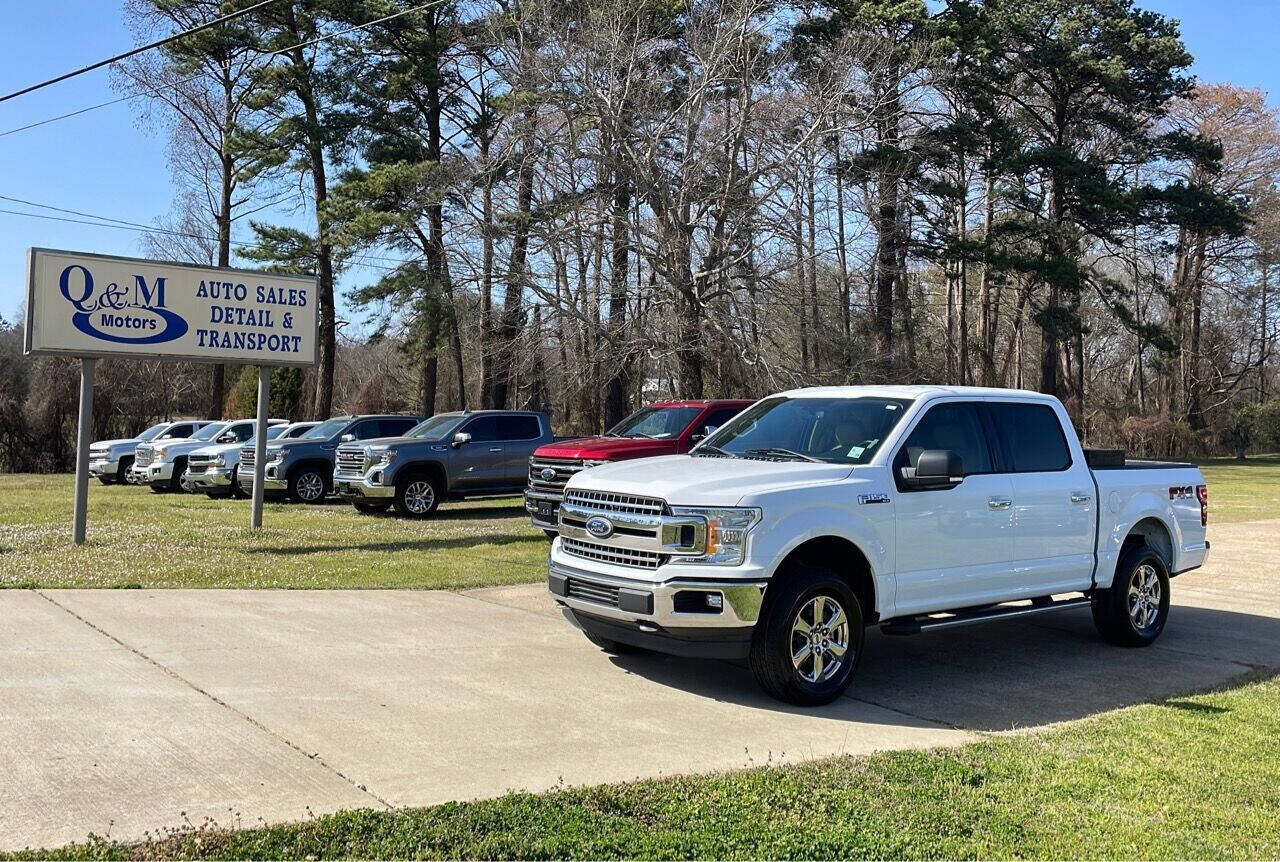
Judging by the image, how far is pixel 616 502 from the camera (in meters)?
7.40

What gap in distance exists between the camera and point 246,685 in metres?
7.17

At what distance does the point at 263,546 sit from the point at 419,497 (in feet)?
16.5

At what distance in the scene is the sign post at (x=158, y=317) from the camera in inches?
564

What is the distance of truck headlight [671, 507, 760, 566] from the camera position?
6.81 m

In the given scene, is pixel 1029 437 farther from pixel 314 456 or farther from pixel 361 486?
pixel 314 456

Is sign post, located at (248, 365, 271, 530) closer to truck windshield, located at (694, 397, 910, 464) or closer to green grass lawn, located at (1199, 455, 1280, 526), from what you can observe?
truck windshield, located at (694, 397, 910, 464)

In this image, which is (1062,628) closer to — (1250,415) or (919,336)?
(919,336)

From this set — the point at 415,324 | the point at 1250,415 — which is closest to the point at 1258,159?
the point at 1250,415

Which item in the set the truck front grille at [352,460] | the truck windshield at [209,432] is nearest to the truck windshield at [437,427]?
the truck front grille at [352,460]

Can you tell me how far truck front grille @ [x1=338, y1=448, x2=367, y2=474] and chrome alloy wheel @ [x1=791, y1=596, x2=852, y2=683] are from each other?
14.2m

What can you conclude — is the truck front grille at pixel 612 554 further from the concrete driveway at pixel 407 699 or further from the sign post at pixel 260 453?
the sign post at pixel 260 453

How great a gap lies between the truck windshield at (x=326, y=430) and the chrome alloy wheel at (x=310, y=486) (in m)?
0.78

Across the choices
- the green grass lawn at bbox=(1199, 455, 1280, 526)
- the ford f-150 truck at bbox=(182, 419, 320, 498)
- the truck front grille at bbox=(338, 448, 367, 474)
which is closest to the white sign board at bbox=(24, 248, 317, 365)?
the truck front grille at bbox=(338, 448, 367, 474)

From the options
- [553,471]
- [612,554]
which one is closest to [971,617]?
[612,554]
